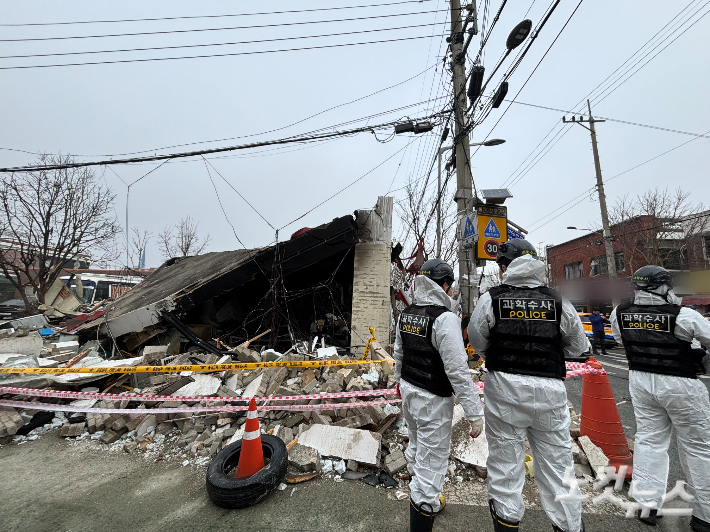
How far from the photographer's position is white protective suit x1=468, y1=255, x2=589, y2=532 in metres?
2.04

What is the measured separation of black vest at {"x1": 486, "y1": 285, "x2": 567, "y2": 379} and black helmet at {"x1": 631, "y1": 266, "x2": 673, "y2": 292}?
4.46 feet

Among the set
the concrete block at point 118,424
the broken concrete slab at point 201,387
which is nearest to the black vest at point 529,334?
the broken concrete slab at point 201,387

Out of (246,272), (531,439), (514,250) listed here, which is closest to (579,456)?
(531,439)

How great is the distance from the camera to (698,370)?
254cm

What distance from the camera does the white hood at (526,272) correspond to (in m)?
2.32

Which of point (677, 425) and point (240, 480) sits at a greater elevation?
point (677, 425)

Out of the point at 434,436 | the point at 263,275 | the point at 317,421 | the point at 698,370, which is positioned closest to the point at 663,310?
the point at 698,370

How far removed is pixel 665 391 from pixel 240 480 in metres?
3.78

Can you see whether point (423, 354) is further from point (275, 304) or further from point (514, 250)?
point (275, 304)

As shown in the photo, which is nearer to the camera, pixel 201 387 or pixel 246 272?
pixel 201 387

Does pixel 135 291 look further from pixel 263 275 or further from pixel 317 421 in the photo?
pixel 317 421

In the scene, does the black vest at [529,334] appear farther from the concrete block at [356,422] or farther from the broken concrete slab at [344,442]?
the concrete block at [356,422]

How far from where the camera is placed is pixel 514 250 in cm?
253

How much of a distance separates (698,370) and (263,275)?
6.84 meters
